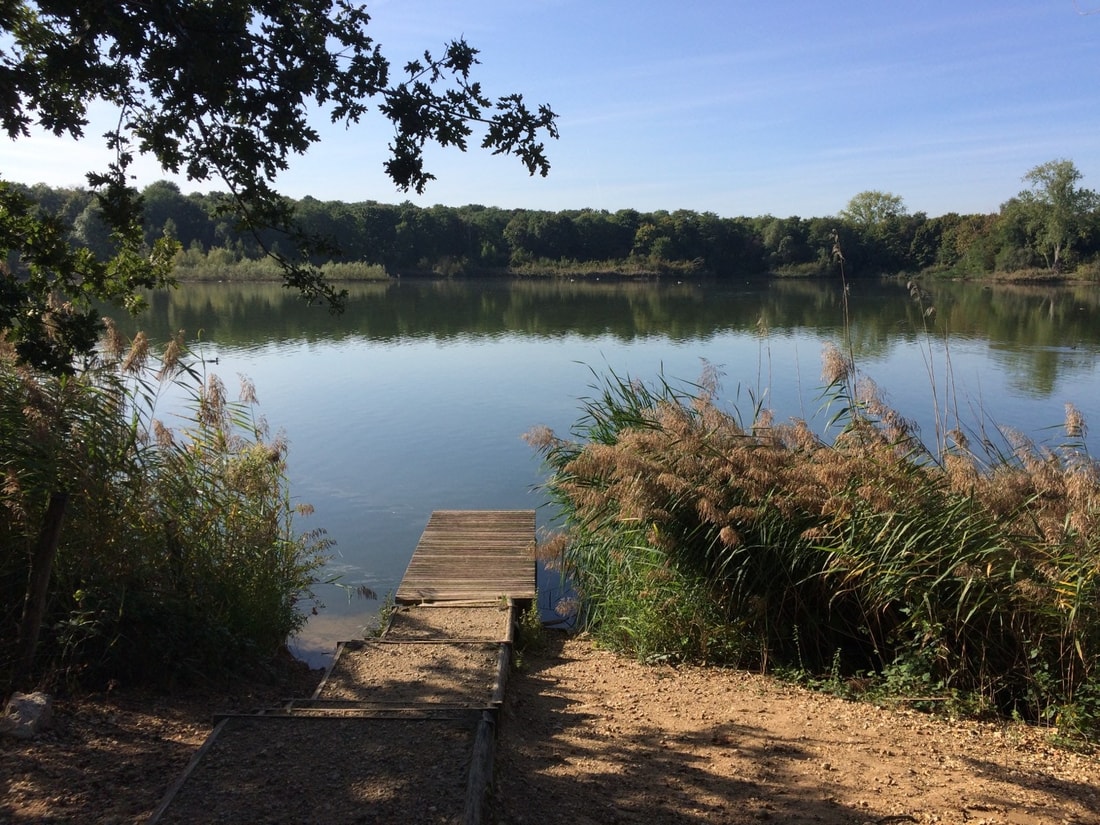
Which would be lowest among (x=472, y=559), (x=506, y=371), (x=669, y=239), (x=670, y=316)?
(x=472, y=559)

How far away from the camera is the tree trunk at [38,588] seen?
13.3 ft

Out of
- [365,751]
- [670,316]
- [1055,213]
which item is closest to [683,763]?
[365,751]

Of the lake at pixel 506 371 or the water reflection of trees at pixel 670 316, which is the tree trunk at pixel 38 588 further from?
the water reflection of trees at pixel 670 316

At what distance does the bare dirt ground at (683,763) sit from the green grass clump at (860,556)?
0.51 m

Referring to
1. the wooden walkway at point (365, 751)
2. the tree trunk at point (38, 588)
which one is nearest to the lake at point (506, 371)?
the wooden walkway at point (365, 751)

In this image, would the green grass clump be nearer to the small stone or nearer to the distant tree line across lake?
the small stone

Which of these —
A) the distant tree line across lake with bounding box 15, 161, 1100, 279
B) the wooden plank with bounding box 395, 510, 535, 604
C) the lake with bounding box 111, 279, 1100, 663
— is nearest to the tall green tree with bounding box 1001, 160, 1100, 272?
the distant tree line across lake with bounding box 15, 161, 1100, 279

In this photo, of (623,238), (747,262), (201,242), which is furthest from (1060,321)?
(201,242)

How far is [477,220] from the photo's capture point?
75812mm

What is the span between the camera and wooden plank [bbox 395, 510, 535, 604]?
26.1 feet

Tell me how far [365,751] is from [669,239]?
73030mm

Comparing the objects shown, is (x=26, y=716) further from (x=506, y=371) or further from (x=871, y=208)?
(x=871, y=208)

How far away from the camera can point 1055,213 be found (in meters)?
60.1

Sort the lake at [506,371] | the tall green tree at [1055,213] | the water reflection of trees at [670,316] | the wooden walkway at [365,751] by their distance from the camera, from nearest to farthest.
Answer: the wooden walkway at [365,751] → the lake at [506,371] → the water reflection of trees at [670,316] → the tall green tree at [1055,213]
